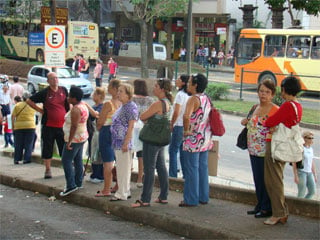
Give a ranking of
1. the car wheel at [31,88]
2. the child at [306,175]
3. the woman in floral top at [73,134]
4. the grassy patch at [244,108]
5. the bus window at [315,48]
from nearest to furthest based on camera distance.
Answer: the woman in floral top at [73,134] < the child at [306,175] < the grassy patch at [244,108] < the car wheel at [31,88] < the bus window at [315,48]

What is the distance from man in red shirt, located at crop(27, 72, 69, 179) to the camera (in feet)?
28.2

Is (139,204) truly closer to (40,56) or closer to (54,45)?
(54,45)

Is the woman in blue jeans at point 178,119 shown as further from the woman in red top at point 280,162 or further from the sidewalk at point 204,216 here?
the woman in red top at point 280,162

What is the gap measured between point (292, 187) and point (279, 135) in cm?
452

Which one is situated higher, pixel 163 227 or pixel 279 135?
pixel 279 135

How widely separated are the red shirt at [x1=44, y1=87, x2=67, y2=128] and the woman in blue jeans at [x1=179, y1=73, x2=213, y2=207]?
109 inches

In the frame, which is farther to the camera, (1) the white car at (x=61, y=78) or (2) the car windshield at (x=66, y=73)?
(2) the car windshield at (x=66, y=73)

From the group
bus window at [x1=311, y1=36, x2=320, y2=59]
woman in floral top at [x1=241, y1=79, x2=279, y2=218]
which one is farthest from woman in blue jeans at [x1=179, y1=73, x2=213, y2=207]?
bus window at [x1=311, y1=36, x2=320, y2=59]

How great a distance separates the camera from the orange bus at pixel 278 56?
81.9ft

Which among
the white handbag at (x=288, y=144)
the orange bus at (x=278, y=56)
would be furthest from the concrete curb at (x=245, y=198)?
the orange bus at (x=278, y=56)

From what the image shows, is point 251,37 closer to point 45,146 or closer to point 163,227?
point 45,146

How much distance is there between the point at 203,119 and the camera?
6535 mm

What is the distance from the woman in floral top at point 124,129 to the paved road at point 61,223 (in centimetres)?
69

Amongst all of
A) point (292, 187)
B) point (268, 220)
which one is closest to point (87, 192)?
point (268, 220)
